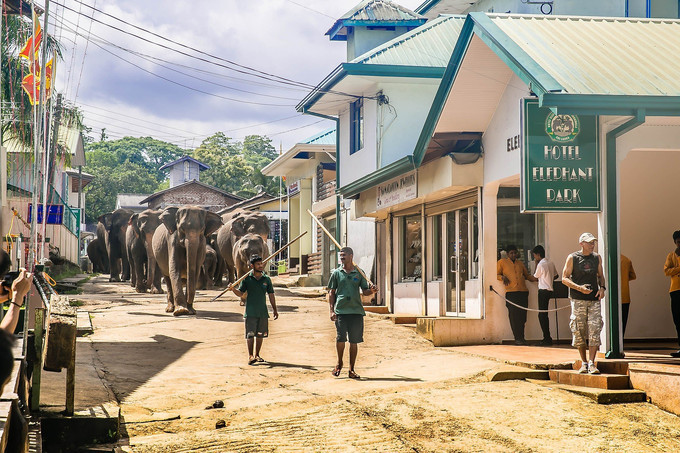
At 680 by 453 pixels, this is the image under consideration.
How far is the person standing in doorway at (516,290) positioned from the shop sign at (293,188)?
20639mm

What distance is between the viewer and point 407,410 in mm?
8766

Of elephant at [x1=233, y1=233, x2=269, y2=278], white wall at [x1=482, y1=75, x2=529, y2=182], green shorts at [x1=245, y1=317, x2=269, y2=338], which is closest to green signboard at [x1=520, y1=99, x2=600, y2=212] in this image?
white wall at [x1=482, y1=75, x2=529, y2=182]

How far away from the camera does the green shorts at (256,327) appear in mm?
12445

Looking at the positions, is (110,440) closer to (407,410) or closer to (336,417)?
(336,417)

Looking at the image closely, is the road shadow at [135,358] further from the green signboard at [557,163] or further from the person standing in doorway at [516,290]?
the green signboard at [557,163]

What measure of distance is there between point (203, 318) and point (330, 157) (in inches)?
572

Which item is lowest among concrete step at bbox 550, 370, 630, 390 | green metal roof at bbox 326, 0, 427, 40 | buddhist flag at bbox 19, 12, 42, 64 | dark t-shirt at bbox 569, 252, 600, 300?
concrete step at bbox 550, 370, 630, 390

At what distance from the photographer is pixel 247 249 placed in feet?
67.4

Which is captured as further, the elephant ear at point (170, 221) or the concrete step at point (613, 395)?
Answer: the elephant ear at point (170, 221)

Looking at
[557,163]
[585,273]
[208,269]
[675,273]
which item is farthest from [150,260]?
[585,273]

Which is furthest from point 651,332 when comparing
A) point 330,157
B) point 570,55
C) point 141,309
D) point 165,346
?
point 330,157

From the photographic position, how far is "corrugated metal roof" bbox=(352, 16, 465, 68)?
2136cm

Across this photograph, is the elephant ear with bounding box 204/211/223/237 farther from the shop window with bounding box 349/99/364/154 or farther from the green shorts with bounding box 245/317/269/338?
the green shorts with bounding box 245/317/269/338

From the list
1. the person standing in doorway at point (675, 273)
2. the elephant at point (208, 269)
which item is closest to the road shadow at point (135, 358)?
the person standing in doorway at point (675, 273)
